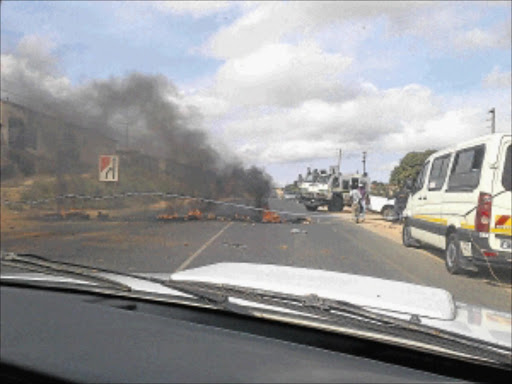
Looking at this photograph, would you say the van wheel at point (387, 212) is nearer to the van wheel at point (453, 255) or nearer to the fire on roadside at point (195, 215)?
the fire on roadside at point (195, 215)

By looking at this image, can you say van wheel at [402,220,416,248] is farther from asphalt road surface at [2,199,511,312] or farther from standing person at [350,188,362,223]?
standing person at [350,188,362,223]

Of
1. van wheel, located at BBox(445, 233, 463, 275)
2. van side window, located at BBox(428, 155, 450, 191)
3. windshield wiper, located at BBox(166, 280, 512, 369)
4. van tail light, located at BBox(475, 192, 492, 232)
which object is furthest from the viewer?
van side window, located at BBox(428, 155, 450, 191)

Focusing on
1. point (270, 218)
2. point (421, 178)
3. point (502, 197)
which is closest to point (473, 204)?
point (502, 197)

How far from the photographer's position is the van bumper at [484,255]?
6953mm

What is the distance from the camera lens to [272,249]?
392 inches

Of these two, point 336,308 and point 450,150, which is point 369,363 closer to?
point 336,308

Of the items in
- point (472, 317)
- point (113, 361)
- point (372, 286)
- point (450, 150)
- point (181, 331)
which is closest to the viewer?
point (113, 361)

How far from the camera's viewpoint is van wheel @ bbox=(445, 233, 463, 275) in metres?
7.82

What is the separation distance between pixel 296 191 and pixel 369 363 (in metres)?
31.2

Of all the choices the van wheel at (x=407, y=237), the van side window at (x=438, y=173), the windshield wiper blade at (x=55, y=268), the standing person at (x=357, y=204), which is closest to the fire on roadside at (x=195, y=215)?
the standing person at (x=357, y=204)

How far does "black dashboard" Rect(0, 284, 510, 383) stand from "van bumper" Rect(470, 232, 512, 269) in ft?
19.8

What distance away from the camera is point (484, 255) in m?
7.15

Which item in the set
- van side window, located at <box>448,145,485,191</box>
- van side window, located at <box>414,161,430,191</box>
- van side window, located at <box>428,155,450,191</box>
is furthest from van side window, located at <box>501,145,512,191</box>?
van side window, located at <box>414,161,430,191</box>

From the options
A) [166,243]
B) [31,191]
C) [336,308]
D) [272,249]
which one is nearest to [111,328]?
[336,308]
